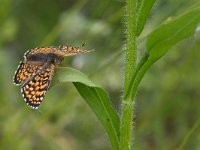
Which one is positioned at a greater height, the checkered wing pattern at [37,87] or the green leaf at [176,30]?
the green leaf at [176,30]

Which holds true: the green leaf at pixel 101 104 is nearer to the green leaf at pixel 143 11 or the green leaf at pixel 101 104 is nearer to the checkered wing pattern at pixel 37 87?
the checkered wing pattern at pixel 37 87

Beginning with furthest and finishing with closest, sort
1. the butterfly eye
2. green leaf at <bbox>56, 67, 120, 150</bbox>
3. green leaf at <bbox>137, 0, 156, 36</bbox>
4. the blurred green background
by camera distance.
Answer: the blurred green background
the butterfly eye
green leaf at <bbox>56, 67, 120, 150</bbox>
green leaf at <bbox>137, 0, 156, 36</bbox>

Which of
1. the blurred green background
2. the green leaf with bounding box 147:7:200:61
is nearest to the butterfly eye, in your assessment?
the green leaf with bounding box 147:7:200:61

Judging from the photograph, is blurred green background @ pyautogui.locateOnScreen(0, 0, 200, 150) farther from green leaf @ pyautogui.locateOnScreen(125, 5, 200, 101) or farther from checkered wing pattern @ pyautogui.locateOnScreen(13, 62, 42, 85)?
green leaf @ pyautogui.locateOnScreen(125, 5, 200, 101)

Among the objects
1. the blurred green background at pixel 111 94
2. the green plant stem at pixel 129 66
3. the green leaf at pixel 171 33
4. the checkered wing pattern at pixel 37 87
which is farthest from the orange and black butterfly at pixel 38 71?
the blurred green background at pixel 111 94

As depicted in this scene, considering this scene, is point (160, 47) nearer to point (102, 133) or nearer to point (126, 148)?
point (126, 148)

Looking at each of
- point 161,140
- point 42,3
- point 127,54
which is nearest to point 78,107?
point 161,140
